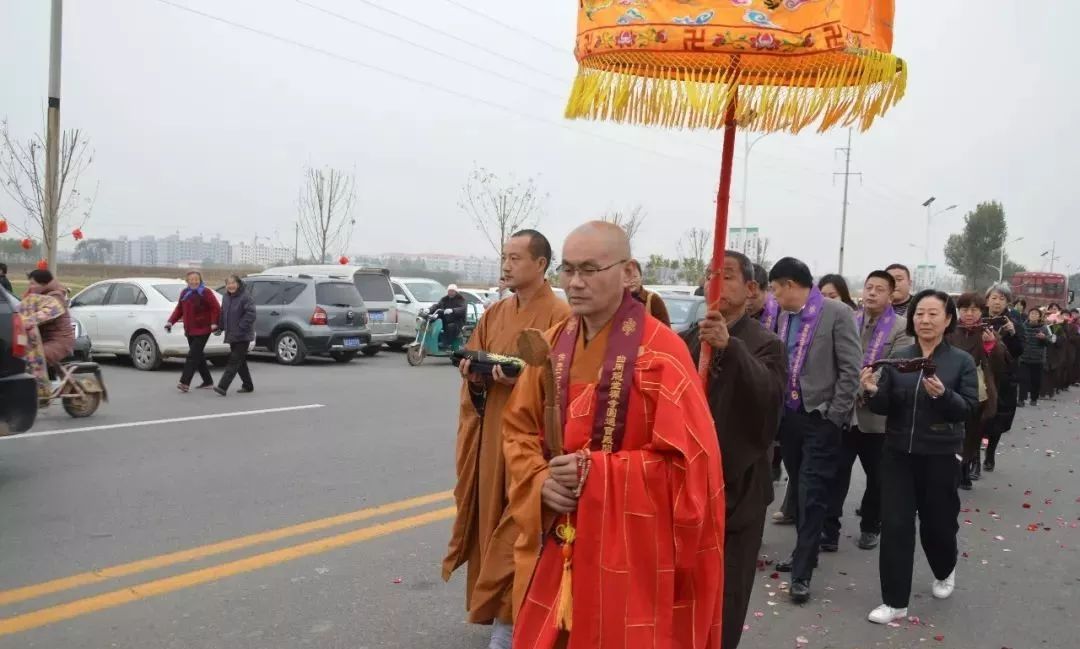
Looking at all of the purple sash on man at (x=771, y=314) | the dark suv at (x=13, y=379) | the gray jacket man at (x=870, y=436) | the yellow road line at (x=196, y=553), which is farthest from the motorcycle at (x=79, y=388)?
the gray jacket man at (x=870, y=436)

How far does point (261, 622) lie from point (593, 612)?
7.57 feet

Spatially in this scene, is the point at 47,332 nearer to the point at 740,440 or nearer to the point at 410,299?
the point at 740,440

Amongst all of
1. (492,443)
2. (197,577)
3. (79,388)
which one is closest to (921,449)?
(492,443)

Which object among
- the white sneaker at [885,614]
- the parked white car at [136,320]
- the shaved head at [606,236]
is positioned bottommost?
the white sneaker at [885,614]

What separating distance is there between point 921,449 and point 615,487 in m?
2.76

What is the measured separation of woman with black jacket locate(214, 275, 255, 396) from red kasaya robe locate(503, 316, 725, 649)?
9.91 m

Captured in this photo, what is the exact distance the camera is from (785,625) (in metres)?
4.65

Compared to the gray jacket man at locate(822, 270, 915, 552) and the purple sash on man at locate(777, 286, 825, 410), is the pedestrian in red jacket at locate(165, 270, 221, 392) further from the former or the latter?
the purple sash on man at locate(777, 286, 825, 410)

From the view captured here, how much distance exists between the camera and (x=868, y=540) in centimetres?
626

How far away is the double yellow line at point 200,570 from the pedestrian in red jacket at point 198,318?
6.85m

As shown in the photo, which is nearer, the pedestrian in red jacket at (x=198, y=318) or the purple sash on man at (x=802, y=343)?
the purple sash on man at (x=802, y=343)

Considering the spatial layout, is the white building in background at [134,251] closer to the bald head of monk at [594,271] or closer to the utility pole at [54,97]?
the utility pole at [54,97]

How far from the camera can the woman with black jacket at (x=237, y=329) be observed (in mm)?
11984

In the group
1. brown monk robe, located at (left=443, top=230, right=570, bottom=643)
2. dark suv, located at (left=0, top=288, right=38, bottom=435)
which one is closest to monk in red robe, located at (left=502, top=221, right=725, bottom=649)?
brown monk robe, located at (left=443, top=230, right=570, bottom=643)
